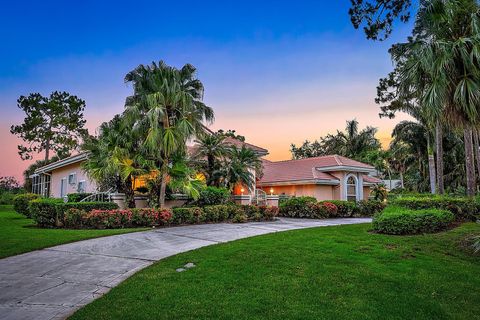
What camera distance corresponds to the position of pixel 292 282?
545 cm

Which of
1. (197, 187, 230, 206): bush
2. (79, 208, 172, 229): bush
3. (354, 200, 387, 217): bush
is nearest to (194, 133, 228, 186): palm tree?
(197, 187, 230, 206): bush

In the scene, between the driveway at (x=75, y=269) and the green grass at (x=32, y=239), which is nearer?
the driveway at (x=75, y=269)

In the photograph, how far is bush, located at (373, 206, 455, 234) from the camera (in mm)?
10242

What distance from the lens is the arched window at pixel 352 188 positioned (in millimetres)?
25906

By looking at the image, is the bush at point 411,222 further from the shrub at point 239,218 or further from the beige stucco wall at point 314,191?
the beige stucco wall at point 314,191

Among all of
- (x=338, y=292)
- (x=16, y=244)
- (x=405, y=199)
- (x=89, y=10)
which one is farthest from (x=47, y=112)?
(x=338, y=292)

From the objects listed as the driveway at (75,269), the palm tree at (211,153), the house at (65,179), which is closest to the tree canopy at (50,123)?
the house at (65,179)

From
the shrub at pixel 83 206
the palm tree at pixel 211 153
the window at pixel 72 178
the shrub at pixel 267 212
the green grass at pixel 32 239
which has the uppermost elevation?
the palm tree at pixel 211 153

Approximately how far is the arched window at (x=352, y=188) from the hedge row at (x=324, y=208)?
468cm

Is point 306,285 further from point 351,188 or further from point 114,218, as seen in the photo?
point 351,188

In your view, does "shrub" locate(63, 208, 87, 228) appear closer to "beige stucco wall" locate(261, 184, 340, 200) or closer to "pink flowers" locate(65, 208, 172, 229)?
"pink flowers" locate(65, 208, 172, 229)

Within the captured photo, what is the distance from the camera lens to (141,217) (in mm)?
13234

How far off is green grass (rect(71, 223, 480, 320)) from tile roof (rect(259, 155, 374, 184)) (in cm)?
1679

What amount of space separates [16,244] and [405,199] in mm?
13811
